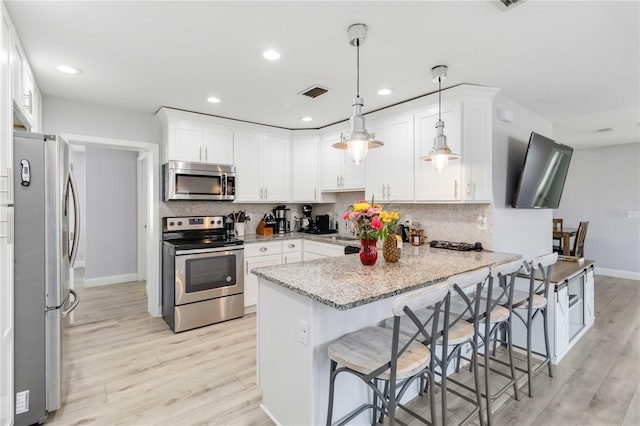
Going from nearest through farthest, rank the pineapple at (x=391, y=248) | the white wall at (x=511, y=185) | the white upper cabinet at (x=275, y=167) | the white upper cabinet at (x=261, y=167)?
the pineapple at (x=391, y=248), the white wall at (x=511, y=185), the white upper cabinet at (x=261, y=167), the white upper cabinet at (x=275, y=167)

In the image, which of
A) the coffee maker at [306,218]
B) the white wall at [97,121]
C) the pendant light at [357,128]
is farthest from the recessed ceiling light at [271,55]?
the coffee maker at [306,218]

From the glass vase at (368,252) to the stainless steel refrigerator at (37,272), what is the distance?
200 cm

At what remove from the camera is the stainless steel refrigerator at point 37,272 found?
1968mm

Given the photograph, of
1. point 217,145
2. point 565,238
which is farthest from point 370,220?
point 565,238

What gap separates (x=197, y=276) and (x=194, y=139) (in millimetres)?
1624

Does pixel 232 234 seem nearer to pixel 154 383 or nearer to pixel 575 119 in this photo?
pixel 154 383

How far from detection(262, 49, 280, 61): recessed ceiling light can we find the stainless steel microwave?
193 centimetres

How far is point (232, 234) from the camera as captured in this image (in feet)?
14.8

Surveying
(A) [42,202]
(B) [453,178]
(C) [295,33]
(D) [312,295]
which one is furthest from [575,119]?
(A) [42,202]

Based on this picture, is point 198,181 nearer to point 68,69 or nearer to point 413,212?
point 68,69

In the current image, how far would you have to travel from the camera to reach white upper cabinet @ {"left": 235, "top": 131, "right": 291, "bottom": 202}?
4.38 m

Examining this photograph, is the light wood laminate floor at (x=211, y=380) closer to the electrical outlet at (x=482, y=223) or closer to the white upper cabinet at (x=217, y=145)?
the electrical outlet at (x=482, y=223)

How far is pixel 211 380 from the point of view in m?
2.62

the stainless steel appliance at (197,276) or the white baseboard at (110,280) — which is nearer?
the stainless steel appliance at (197,276)
